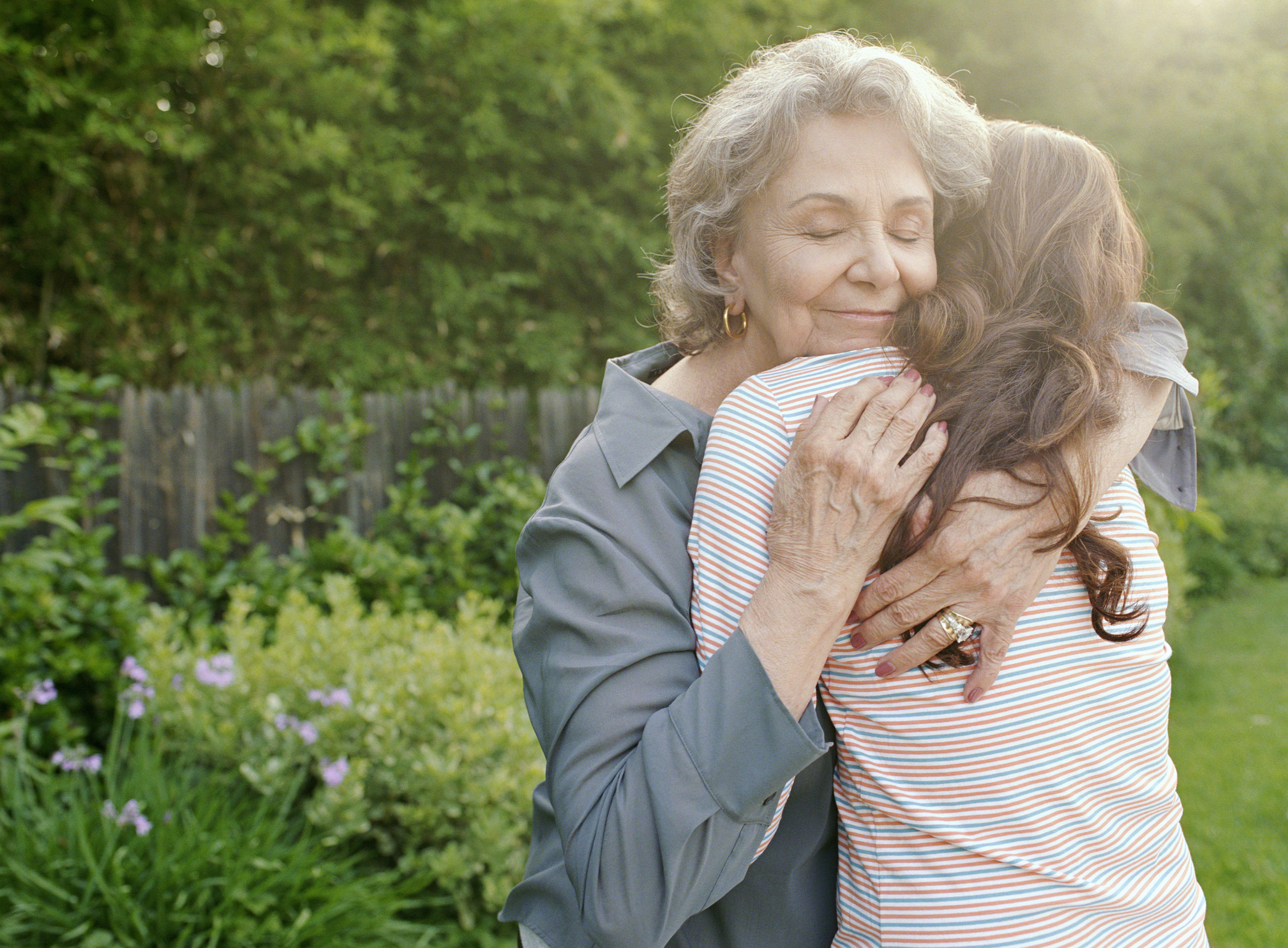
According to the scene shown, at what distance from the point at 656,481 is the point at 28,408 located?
343 centimetres

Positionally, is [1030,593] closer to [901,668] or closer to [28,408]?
[901,668]

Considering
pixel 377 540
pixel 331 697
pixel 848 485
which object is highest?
pixel 848 485

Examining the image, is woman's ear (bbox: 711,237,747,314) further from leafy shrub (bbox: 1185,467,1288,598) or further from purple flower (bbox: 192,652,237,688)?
leafy shrub (bbox: 1185,467,1288,598)

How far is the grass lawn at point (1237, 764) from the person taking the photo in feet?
10.8

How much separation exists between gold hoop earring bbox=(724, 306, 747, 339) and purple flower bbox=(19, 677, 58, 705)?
2.83 metres

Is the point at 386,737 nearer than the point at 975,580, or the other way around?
the point at 975,580

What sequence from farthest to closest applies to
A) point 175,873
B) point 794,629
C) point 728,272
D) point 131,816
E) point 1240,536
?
point 1240,536, point 131,816, point 175,873, point 728,272, point 794,629

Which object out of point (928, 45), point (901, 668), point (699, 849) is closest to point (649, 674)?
point (699, 849)

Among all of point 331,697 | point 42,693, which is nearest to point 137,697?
point 42,693

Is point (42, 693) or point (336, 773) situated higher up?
point (336, 773)

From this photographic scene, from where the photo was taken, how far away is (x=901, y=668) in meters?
1.05

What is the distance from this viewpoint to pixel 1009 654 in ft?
3.50

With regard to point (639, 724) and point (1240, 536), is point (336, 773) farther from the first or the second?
point (1240, 536)

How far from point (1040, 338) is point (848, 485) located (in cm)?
31
